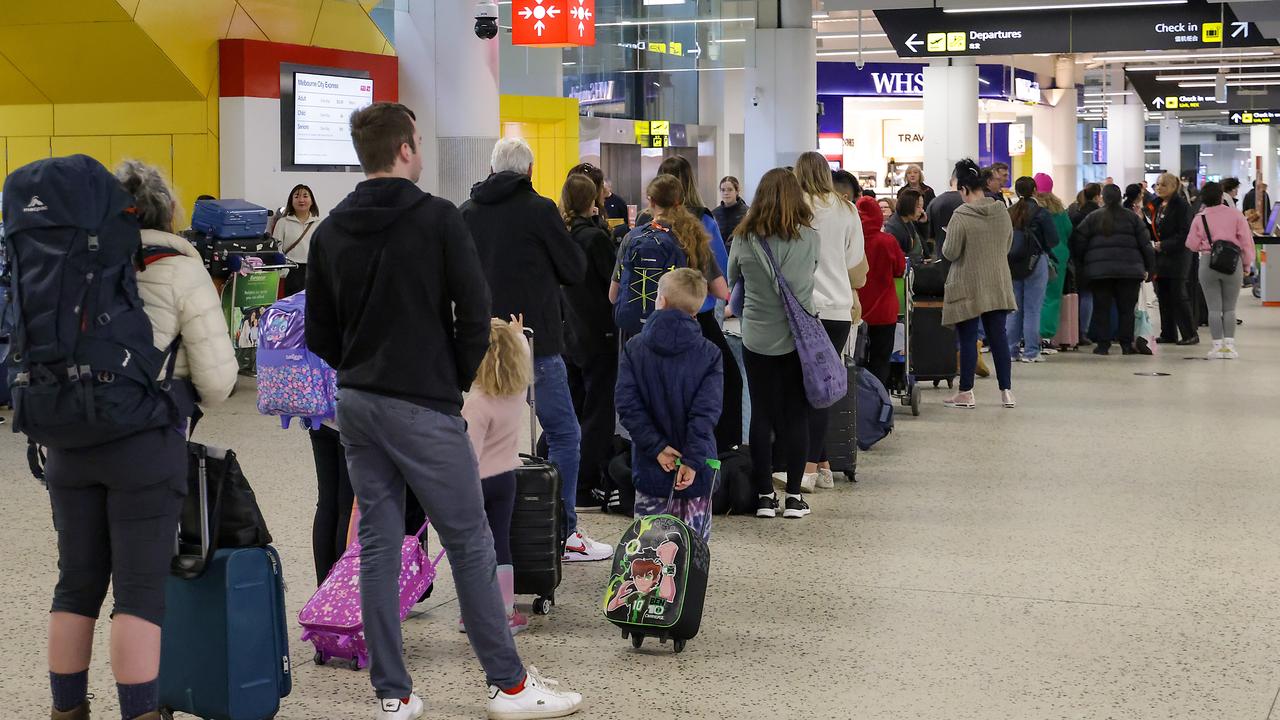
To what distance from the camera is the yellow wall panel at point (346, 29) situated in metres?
13.1

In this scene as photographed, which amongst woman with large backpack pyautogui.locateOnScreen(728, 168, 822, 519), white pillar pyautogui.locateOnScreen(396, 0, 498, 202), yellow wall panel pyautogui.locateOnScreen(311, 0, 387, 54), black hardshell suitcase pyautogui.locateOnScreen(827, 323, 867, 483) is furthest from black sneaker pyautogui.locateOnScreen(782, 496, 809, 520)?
yellow wall panel pyautogui.locateOnScreen(311, 0, 387, 54)

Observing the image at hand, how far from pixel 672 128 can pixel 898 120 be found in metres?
7.80

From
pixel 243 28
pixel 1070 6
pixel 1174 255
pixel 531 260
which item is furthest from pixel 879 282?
pixel 1070 6

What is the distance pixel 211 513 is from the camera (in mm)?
3516

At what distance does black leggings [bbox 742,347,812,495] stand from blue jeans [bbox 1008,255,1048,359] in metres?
6.31

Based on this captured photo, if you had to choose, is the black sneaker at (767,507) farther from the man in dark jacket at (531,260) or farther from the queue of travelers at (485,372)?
the man in dark jacket at (531,260)

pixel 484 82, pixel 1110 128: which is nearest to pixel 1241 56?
pixel 1110 128

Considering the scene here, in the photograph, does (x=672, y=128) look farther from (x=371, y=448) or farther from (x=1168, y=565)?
(x=371, y=448)

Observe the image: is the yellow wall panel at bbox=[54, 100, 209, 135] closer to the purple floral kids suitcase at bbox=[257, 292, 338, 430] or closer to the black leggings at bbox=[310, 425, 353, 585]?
the black leggings at bbox=[310, 425, 353, 585]

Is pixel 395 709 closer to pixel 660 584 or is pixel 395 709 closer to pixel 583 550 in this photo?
pixel 660 584

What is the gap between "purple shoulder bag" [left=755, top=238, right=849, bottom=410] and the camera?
6.11m

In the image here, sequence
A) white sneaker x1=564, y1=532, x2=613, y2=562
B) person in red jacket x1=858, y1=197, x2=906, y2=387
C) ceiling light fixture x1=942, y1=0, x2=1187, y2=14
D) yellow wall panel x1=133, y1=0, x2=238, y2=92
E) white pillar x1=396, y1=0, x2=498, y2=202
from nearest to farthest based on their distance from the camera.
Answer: white sneaker x1=564, y1=532, x2=613, y2=562 → person in red jacket x1=858, y1=197, x2=906, y2=387 → yellow wall panel x1=133, y1=0, x2=238, y2=92 → white pillar x1=396, y1=0, x2=498, y2=202 → ceiling light fixture x1=942, y1=0, x2=1187, y2=14

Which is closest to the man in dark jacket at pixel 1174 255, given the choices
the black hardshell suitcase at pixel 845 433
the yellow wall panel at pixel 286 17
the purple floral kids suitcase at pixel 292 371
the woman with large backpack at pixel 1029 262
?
the woman with large backpack at pixel 1029 262

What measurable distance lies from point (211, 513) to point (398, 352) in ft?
2.03
